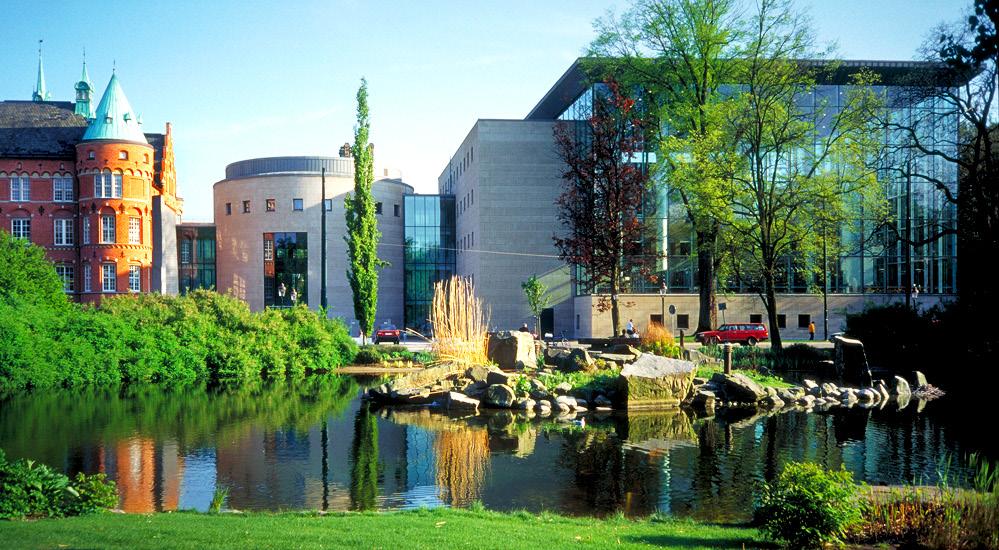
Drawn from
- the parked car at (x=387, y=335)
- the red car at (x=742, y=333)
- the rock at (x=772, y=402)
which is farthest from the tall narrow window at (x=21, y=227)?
the rock at (x=772, y=402)

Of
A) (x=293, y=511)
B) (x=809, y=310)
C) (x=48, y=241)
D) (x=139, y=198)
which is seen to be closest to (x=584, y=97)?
(x=809, y=310)

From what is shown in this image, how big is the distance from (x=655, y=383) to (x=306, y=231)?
4823 cm

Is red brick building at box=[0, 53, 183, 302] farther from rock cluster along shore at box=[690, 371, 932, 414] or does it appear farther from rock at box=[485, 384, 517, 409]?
rock cluster along shore at box=[690, 371, 932, 414]

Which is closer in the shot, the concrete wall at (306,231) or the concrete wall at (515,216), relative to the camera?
the concrete wall at (515,216)

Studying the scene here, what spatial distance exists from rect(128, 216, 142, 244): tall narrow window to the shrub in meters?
44.2

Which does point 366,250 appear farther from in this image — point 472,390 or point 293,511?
point 293,511

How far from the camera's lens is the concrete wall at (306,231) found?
6469cm

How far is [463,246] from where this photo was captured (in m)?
63.1

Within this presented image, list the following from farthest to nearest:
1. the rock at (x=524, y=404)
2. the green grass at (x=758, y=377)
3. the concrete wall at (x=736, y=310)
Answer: the concrete wall at (x=736, y=310) < the green grass at (x=758, y=377) < the rock at (x=524, y=404)

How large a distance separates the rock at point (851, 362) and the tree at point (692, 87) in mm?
9412

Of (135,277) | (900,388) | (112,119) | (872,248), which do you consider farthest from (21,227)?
(872,248)

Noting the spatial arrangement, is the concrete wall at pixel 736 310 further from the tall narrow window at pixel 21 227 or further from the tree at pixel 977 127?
the tall narrow window at pixel 21 227

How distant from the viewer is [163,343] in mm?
29203

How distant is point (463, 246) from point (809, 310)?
27045 mm
